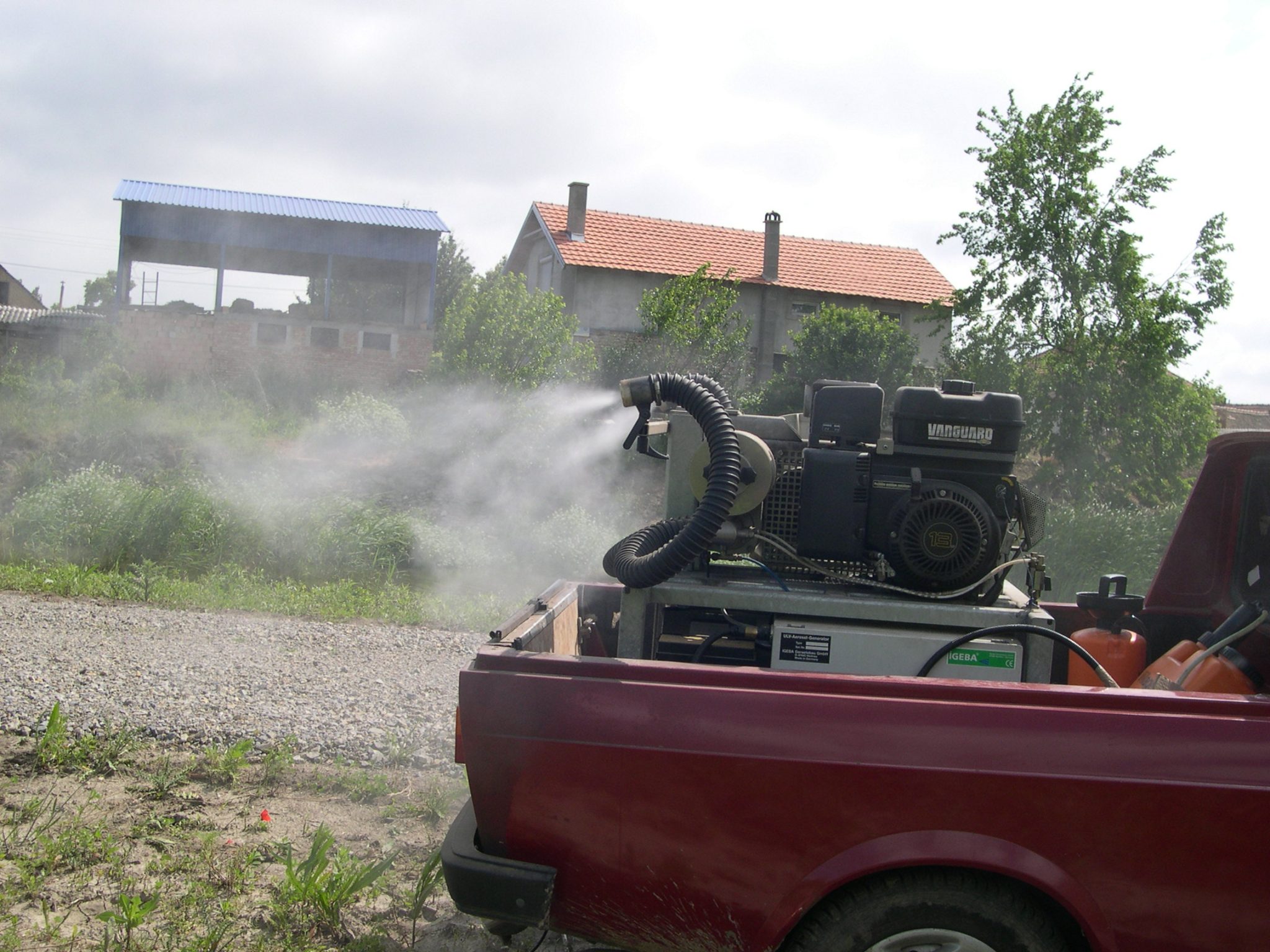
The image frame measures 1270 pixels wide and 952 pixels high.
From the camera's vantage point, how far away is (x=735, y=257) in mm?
28188

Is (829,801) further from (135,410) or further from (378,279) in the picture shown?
(378,279)

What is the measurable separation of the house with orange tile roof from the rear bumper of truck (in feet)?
74.9

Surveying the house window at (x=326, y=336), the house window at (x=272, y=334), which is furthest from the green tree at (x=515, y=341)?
the house window at (x=272, y=334)

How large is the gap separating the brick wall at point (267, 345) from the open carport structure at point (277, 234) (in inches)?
28.4

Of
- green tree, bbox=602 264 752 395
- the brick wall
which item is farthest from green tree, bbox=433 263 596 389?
the brick wall

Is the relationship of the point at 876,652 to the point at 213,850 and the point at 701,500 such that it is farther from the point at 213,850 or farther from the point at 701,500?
the point at 213,850

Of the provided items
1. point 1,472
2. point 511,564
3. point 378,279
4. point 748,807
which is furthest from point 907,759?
point 378,279

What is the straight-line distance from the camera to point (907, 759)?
235cm

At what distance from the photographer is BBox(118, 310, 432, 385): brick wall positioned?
2136cm

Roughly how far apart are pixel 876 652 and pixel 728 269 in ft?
77.5

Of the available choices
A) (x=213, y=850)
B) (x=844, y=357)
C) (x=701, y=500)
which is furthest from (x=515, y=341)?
(x=701, y=500)

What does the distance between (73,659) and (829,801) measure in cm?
591

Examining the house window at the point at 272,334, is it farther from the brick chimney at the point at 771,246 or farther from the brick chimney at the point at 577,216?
the brick chimney at the point at 771,246

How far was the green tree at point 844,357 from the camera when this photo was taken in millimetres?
16062
